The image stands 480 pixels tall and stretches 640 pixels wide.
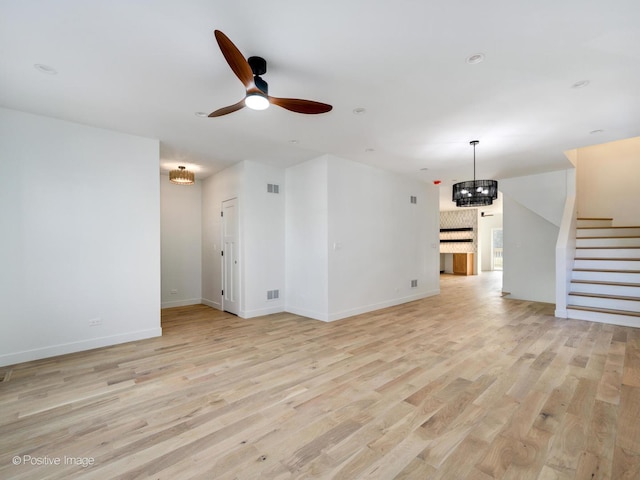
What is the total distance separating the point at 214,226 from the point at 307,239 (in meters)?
2.22

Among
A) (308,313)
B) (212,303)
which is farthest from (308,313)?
(212,303)

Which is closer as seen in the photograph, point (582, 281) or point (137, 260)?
point (137, 260)

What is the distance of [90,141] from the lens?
3736 millimetres

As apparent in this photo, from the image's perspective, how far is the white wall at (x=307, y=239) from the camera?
5000 millimetres

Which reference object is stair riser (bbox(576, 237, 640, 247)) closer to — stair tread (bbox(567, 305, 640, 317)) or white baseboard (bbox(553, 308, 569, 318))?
stair tread (bbox(567, 305, 640, 317))

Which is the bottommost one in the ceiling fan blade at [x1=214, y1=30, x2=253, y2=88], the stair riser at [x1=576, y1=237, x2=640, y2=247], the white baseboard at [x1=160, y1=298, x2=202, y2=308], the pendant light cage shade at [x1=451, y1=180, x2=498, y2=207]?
the white baseboard at [x1=160, y1=298, x2=202, y2=308]

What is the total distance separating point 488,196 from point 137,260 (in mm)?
5245

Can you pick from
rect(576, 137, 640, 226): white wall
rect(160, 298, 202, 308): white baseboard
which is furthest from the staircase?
rect(160, 298, 202, 308): white baseboard

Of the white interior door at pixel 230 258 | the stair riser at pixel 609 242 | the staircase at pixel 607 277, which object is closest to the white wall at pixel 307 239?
the white interior door at pixel 230 258

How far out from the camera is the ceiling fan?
6.24 feet

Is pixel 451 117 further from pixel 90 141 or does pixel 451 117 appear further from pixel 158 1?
pixel 90 141

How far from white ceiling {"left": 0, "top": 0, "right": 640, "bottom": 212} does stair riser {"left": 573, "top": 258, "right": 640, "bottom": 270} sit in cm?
256

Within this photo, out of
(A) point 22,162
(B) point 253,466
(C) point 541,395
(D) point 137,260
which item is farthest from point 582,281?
(A) point 22,162

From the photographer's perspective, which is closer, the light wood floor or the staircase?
the light wood floor
